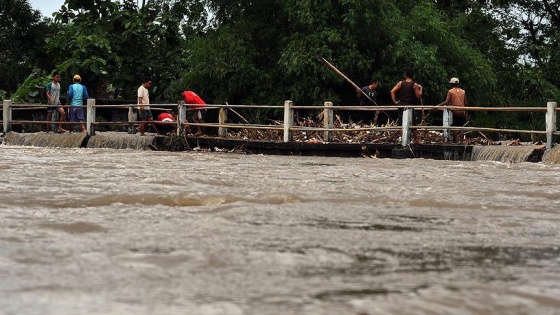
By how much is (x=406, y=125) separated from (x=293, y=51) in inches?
257

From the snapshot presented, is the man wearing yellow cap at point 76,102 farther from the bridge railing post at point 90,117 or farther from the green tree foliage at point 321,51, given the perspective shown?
the green tree foliage at point 321,51

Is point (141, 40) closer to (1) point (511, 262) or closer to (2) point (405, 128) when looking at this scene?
(2) point (405, 128)

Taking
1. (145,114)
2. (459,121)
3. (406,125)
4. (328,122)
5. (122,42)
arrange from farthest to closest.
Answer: (122,42), (145,114), (328,122), (459,121), (406,125)

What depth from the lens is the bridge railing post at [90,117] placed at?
65.7 ft

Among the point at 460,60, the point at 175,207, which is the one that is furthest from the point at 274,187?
the point at 460,60

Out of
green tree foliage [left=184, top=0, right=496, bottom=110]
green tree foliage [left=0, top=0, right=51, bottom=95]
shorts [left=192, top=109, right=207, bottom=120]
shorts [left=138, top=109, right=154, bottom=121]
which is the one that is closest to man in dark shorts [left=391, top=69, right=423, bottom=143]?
shorts [left=192, top=109, right=207, bottom=120]

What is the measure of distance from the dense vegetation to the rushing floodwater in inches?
490

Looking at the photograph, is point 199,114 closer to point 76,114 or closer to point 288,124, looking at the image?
point 288,124

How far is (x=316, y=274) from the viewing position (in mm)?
4699

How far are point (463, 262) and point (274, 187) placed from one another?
419 cm

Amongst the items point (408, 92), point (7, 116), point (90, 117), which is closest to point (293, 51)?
point (90, 117)

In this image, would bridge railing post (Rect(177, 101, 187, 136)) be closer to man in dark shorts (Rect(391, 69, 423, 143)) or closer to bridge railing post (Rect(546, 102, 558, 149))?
man in dark shorts (Rect(391, 69, 423, 143))

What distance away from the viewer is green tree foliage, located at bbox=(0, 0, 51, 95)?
3036cm

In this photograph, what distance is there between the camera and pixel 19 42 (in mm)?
30797
